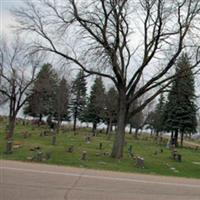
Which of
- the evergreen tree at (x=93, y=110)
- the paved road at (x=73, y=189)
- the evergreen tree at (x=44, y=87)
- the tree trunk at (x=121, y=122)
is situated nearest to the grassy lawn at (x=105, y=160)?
the tree trunk at (x=121, y=122)

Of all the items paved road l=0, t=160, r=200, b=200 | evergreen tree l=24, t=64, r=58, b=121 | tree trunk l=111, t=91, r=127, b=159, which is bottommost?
paved road l=0, t=160, r=200, b=200

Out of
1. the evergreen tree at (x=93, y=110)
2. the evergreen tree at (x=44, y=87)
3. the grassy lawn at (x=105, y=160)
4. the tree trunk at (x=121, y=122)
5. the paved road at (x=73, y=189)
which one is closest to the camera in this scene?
the paved road at (x=73, y=189)

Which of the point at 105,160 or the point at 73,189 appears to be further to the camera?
the point at 105,160

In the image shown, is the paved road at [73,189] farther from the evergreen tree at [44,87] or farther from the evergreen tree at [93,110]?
the evergreen tree at [93,110]

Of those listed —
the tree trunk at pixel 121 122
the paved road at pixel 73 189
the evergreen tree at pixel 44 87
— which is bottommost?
the paved road at pixel 73 189

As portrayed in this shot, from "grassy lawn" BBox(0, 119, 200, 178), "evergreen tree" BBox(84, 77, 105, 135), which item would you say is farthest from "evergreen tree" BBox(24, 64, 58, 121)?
"grassy lawn" BBox(0, 119, 200, 178)

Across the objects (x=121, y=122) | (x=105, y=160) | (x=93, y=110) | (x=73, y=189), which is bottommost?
(x=73, y=189)

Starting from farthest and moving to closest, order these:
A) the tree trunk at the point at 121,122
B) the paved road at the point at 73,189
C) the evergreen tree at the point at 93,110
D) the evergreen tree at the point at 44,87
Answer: the evergreen tree at the point at 93,110
the evergreen tree at the point at 44,87
the tree trunk at the point at 121,122
the paved road at the point at 73,189

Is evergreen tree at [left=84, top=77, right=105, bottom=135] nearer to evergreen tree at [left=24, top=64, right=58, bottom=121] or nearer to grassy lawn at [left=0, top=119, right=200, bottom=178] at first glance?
evergreen tree at [left=24, top=64, right=58, bottom=121]

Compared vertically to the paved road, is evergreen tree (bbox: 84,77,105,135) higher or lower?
higher

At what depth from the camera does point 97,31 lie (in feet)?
A: 85.8

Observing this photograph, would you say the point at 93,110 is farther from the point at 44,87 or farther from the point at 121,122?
the point at 121,122

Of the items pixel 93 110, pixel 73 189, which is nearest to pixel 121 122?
pixel 73 189

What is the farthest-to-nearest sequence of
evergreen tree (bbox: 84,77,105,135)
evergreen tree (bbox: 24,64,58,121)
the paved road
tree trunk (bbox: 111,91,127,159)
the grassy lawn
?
evergreen tree (bbox: 84,77,105,135)
evergreen tree (bbox: 24,64,58,121)
tree trunk (bbox: 111,91,127,159)
the grassy lawn
the paved road
